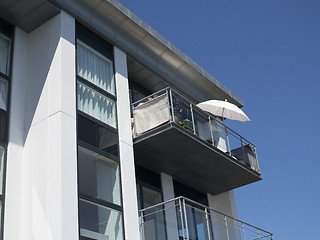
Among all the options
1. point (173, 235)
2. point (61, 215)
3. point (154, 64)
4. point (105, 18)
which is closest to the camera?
point (61, 215)

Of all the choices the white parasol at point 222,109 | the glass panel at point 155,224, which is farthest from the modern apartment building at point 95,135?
the white parasol at point 222,109

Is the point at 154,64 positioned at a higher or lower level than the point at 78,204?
higher

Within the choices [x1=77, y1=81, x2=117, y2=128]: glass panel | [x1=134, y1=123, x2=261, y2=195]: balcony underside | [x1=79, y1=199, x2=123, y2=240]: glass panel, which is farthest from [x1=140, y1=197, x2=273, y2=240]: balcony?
[x1=77, y1=81, x2=117, y2=128]: glass panel

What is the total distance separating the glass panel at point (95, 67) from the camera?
13570 millimetres

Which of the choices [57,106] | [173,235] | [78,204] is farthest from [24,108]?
[173,235]

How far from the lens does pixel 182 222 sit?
12758 millimetres

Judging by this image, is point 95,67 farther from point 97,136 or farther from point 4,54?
point 4,54

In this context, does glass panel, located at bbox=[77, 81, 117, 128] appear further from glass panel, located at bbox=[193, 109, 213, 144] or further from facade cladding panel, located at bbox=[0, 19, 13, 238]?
glass panel, located at bbox=[193, 109, 213, 144]

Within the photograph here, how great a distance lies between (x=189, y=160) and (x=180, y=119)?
164 centimetres

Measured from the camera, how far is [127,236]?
39.8 ft

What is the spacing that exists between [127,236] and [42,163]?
8.35 feet

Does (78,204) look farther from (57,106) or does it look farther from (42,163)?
(57,106)

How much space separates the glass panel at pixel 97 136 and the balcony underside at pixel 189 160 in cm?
97

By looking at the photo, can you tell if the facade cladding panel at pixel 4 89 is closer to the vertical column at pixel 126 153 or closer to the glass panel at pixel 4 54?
the glass panel at pixel 4 54
